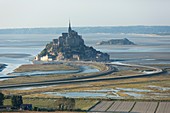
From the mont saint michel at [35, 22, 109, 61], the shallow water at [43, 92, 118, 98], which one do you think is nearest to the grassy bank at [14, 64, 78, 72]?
the mont saint michel at [35, 22, 109, 61]

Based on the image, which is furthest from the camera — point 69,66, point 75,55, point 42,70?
point 75,55

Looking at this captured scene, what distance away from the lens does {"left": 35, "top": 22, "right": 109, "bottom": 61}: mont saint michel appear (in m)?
113

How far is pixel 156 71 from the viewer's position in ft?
281

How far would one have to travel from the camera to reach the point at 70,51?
11512 centimetres

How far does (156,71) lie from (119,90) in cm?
2334

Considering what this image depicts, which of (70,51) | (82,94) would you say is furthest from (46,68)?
(82,94)

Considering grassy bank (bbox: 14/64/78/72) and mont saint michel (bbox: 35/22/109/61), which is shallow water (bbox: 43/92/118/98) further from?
mont saint michel (bbox: 35/22/109/61)

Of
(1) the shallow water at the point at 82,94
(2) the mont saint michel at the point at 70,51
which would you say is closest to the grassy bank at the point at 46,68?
(2) the mont saint michel at the point at 70,51

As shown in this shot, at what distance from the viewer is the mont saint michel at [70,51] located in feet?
371

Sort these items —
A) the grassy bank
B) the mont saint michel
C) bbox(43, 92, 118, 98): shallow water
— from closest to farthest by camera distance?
bbox(43, 92, 118, 98): shallow water → the grassy bank → the mont saint michel

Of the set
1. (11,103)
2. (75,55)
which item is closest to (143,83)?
(11,103)

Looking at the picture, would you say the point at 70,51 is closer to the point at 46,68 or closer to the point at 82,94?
the point at 46,68

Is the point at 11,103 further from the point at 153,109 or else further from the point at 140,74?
the point at 140,74

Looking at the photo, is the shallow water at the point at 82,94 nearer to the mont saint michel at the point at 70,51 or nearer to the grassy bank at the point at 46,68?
the grassy bank at the point at 46,68
